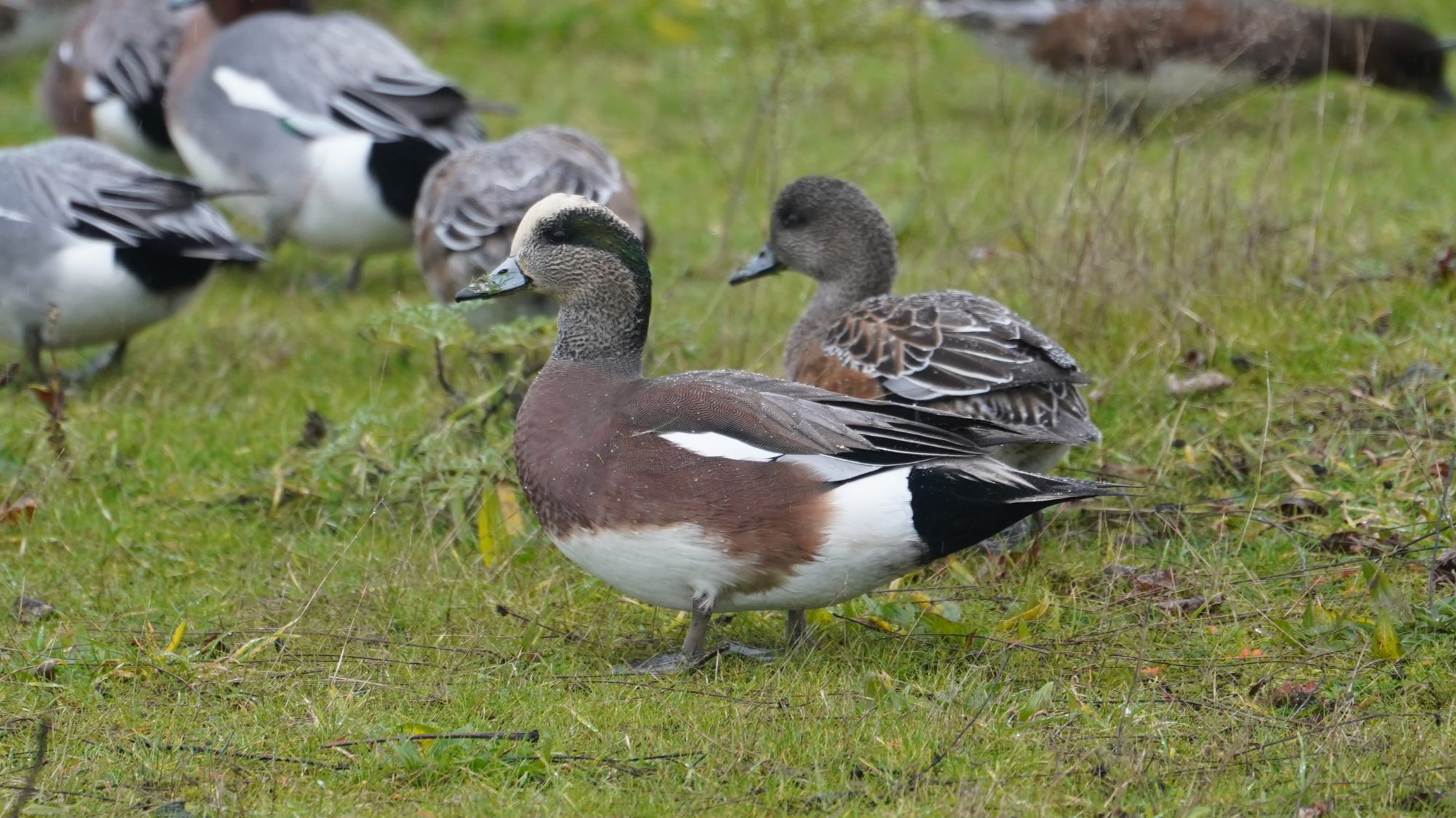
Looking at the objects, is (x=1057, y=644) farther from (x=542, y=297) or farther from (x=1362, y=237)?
(x=1362, y=237)

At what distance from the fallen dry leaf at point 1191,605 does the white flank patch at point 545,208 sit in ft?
5.19

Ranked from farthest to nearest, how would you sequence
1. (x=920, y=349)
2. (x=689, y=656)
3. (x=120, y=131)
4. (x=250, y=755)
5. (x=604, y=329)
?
(x=120, y=131), (x=920, y=349), (x=604, y=329), (x=689, y=656), (x=250, y=755)

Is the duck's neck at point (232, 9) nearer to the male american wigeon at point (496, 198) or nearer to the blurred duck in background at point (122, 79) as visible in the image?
the blurred duck in background at point (122, 79)

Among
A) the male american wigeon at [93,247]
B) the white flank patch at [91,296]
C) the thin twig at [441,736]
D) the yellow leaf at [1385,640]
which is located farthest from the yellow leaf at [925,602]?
the white flank patch at [91,296]

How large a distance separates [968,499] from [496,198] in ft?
9.35

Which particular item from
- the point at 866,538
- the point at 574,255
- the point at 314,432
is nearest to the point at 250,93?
the point at 314,432

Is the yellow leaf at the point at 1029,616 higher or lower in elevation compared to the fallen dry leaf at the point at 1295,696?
lower

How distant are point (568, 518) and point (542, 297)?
7.59 feet

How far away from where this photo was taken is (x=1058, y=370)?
425 centimetres

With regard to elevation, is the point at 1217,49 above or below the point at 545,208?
below

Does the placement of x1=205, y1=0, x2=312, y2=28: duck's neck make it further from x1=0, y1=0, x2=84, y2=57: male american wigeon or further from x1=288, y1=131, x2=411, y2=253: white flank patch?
x1=0, y1=0, x2=84, y2=57: male american wigeon

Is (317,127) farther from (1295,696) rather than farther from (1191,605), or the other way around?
(1295,696)

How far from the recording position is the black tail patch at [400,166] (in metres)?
6.58

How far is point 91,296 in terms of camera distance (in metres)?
5.52
